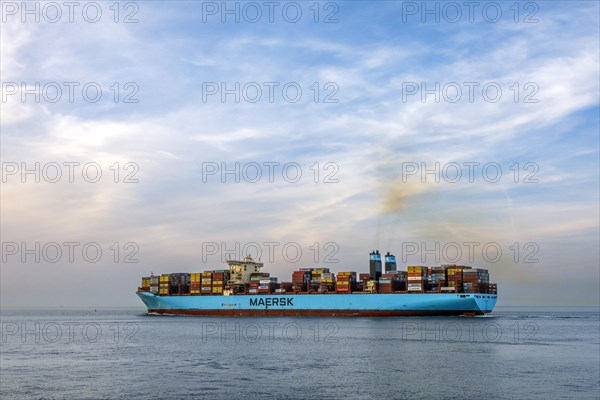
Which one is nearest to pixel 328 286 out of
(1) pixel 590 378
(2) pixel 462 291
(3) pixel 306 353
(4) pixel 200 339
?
(2) pixel 462 291

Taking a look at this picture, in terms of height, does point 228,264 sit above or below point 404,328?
above

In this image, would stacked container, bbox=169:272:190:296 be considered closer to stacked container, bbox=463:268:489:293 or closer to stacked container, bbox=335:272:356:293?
stacked container, bbox=335:272:356:293

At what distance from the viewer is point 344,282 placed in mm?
105062

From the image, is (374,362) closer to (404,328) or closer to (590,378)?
(590,378)

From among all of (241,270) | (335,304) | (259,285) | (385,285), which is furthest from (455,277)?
(241,270)

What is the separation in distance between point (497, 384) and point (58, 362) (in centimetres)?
3386

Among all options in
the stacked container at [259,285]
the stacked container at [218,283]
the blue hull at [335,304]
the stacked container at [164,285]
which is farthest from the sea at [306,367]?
the stacked container at [164,285]

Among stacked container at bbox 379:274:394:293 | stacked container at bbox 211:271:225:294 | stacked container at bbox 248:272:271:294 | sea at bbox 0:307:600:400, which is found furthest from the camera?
stacked container at bbox 211:271:225:294

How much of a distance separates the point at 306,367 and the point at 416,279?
195ft

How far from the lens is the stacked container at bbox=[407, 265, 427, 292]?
9931 cm

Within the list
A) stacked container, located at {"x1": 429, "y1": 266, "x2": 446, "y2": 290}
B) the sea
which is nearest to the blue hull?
stacked container, located at {"x1": 429, "y1": 266, "x2": 446, "y2": 290}

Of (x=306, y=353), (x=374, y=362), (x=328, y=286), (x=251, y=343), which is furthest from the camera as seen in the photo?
(x=328, y=286)

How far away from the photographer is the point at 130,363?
46.4 m

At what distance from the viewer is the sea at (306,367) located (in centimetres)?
3388
